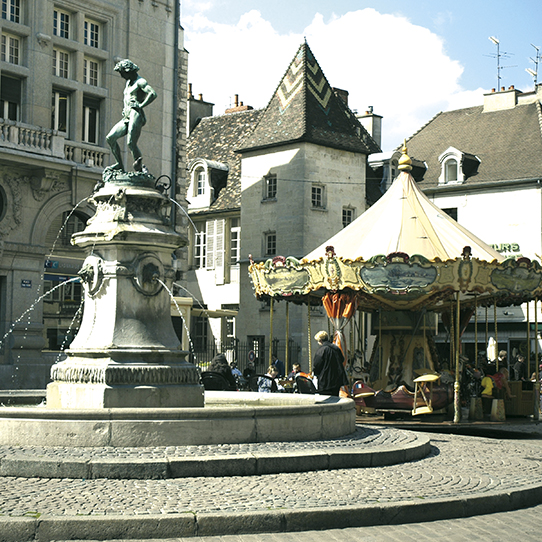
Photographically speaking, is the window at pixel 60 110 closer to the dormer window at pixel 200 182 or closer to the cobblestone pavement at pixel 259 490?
the dormer window at pixel 200 182

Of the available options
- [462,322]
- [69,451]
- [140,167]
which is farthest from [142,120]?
[462,322]

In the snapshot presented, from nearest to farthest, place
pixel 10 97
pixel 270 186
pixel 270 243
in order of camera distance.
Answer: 1. pixel 10 97
2. pixel 270 243
3. pixel 270 186

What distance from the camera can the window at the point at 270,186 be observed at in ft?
124

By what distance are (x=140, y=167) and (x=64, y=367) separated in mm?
2818

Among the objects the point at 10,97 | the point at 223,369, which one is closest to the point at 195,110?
the point at 10,97

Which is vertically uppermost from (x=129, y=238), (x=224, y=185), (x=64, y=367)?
(x=224, y=185)

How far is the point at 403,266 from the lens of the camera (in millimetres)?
17094

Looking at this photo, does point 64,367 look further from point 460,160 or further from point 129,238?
point 460,160

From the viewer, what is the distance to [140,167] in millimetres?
11891

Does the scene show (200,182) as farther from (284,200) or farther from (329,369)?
(329,369)

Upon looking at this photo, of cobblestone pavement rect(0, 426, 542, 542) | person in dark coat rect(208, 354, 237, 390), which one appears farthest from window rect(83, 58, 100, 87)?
cobblestone pavement rect(0, 426, 542, 542)

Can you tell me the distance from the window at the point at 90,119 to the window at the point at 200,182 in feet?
51.1

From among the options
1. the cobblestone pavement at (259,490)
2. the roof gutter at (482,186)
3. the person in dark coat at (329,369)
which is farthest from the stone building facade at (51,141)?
the roof gutter at (482,186)

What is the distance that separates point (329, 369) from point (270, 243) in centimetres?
2432
